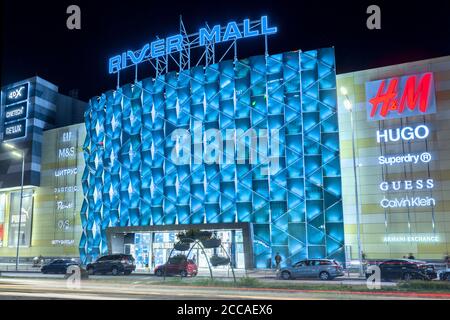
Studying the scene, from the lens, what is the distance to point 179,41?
5184 centimetres

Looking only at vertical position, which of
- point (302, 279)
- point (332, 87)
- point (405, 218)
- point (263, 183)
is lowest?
point (302, 279)

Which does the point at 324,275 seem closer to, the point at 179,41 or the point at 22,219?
the point at 179,41

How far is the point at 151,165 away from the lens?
5228 centimetres

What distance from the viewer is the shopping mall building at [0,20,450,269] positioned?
40281 mm

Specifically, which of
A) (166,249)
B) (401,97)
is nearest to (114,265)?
(166,249)

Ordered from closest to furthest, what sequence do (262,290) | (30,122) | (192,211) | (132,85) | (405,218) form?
(262,290) → (405,218) → (192,211) → (132,85) → (30,122)

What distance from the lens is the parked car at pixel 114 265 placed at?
126 feet

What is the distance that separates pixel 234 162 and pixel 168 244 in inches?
459

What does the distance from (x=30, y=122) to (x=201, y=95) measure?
30.8 m

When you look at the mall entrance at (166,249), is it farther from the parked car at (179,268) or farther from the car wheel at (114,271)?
the car wheel at (114,271)

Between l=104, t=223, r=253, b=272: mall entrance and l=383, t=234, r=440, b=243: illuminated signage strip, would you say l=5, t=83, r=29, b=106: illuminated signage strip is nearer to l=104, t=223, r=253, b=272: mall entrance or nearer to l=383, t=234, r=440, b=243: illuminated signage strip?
l=104, t=223, r=253, b=272: mall entrance

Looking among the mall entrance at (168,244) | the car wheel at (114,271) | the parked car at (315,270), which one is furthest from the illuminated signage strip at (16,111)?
the parked car at (315,270)

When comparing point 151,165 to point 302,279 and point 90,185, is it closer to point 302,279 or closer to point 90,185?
point 90,185
